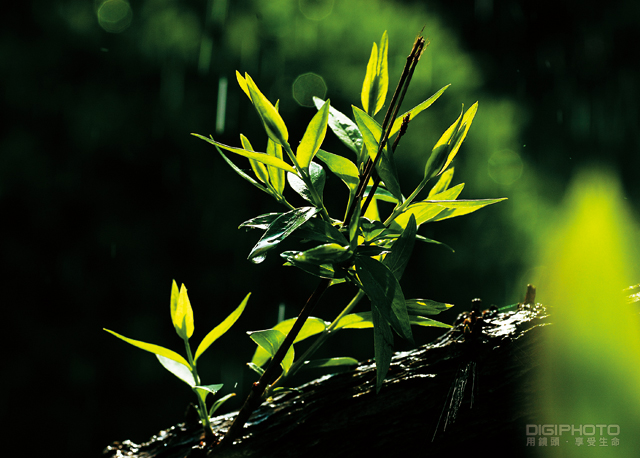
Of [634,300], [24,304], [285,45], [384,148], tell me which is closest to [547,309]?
[634,300]

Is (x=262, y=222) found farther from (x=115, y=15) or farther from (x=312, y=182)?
(x=115, y=15)

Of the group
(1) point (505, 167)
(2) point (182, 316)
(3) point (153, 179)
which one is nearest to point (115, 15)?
(3) point (153, 179)

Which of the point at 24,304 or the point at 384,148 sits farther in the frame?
the point at 24,304

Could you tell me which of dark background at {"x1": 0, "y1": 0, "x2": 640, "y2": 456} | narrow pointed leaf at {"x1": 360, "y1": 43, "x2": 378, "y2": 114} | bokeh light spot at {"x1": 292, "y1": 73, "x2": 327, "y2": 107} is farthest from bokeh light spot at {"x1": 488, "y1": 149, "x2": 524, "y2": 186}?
narrow pointed leaf at {"x1": 360, "y1": 43, "x2": 378, "y2": 114}

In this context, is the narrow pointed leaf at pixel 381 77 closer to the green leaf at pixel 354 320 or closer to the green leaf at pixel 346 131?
the green leaf at pixel 346 131

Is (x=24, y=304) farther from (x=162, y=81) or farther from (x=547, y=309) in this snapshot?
(x=547, y=309)

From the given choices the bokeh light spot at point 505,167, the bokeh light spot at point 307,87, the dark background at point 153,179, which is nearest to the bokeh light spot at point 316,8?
the dark background at point 153,179

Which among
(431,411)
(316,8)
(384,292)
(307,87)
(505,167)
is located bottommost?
(431,411)
